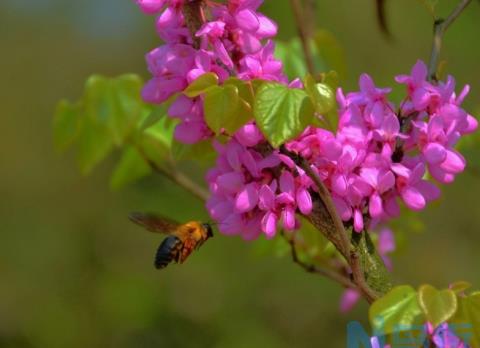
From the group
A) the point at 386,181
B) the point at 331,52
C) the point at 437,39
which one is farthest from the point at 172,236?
the point at 331,52

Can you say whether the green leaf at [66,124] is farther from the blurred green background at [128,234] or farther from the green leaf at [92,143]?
the blurred green background at [128,234]

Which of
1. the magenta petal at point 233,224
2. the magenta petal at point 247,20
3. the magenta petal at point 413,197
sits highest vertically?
the magenta petal at point 247,20

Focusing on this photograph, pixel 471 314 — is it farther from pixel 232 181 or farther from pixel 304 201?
pixel 232 181

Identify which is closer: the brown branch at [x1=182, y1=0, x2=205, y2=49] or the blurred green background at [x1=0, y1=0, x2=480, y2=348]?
the brown branch at [x1=182, y1=0, x2=205, y2=49]

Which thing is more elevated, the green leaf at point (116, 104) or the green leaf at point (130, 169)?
the green leaf at point (116, 104)

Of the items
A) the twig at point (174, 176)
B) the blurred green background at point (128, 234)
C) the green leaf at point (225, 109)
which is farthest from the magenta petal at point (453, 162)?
the blurred green background at point (128, 234)

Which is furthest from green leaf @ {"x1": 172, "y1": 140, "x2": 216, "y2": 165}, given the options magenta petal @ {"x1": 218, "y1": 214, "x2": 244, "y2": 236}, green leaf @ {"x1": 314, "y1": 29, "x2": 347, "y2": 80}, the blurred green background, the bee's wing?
the blurred green background

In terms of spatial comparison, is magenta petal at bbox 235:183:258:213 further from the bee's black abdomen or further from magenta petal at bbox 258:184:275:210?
the bee's black abdomen
